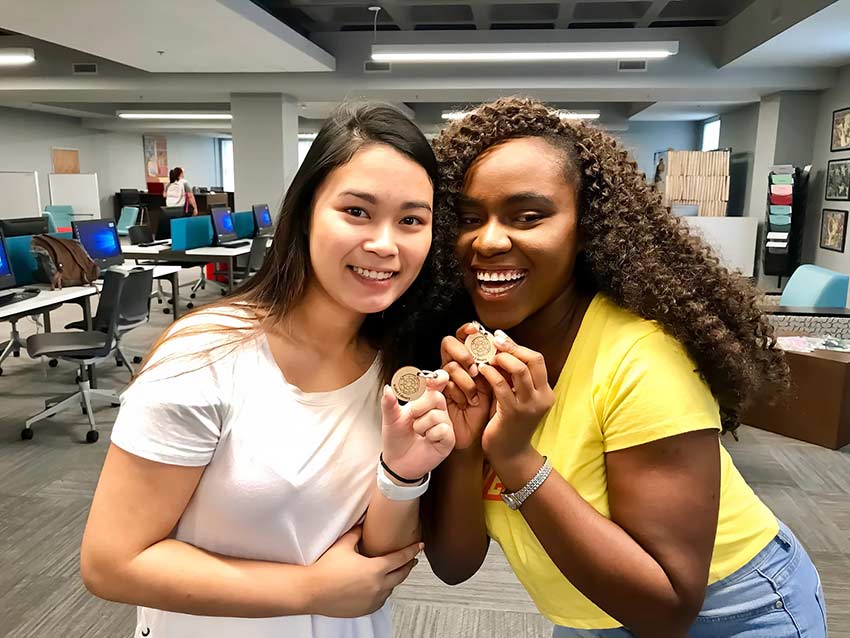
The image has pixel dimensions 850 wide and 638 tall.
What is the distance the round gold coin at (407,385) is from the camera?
→ 1050mm

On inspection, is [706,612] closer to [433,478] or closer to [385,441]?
[433,478]

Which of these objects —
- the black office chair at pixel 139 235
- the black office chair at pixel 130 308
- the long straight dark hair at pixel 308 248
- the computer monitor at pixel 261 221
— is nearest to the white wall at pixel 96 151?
the black office chair at pixel 139 235

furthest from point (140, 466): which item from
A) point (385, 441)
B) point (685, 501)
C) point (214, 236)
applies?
point (214, 236)

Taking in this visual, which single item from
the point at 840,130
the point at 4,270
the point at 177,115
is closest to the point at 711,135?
the point at 840,130

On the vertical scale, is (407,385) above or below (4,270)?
above

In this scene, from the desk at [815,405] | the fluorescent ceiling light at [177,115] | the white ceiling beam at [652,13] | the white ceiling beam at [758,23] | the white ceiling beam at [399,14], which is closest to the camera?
the desk at [815,405]

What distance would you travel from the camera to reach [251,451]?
1.02 m

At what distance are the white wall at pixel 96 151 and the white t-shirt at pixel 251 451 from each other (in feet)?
52.4

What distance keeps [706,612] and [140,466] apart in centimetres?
96

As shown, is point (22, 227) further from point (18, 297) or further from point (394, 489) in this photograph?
point (394, 489)

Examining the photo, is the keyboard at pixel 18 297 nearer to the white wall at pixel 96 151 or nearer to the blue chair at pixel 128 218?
the blue chair at pixel 128 218

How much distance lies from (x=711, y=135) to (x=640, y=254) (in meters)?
15.5

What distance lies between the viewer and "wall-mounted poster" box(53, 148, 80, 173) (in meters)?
15.6

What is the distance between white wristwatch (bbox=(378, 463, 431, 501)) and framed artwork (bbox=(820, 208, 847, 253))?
863 centimetres
